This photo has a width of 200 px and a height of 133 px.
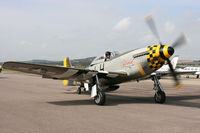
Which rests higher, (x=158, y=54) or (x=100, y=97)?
(x=158, y=54)

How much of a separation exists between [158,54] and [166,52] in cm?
31

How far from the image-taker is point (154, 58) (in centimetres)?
819

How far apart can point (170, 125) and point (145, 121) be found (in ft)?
2.26

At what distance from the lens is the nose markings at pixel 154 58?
26.6 feet

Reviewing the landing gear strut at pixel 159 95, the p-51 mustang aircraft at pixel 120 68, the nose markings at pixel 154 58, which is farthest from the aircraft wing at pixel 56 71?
the landing gear strut at pixel 159 95

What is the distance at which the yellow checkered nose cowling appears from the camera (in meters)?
7.90

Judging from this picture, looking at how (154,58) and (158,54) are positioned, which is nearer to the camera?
(158,54)

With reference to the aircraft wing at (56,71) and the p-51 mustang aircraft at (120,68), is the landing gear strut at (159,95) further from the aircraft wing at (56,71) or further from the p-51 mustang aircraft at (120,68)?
the aircraft wing at (56,71)

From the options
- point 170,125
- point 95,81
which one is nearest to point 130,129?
point 170,125

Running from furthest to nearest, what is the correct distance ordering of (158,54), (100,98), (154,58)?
(100,98)
(154,58)
(158,54)

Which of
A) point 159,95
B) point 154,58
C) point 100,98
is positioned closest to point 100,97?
point 100,98

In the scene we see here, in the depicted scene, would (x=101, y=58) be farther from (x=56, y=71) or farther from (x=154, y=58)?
(x=154, y=58)

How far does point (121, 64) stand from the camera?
9508 mm

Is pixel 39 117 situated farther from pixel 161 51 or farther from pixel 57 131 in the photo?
pixel 161 51
